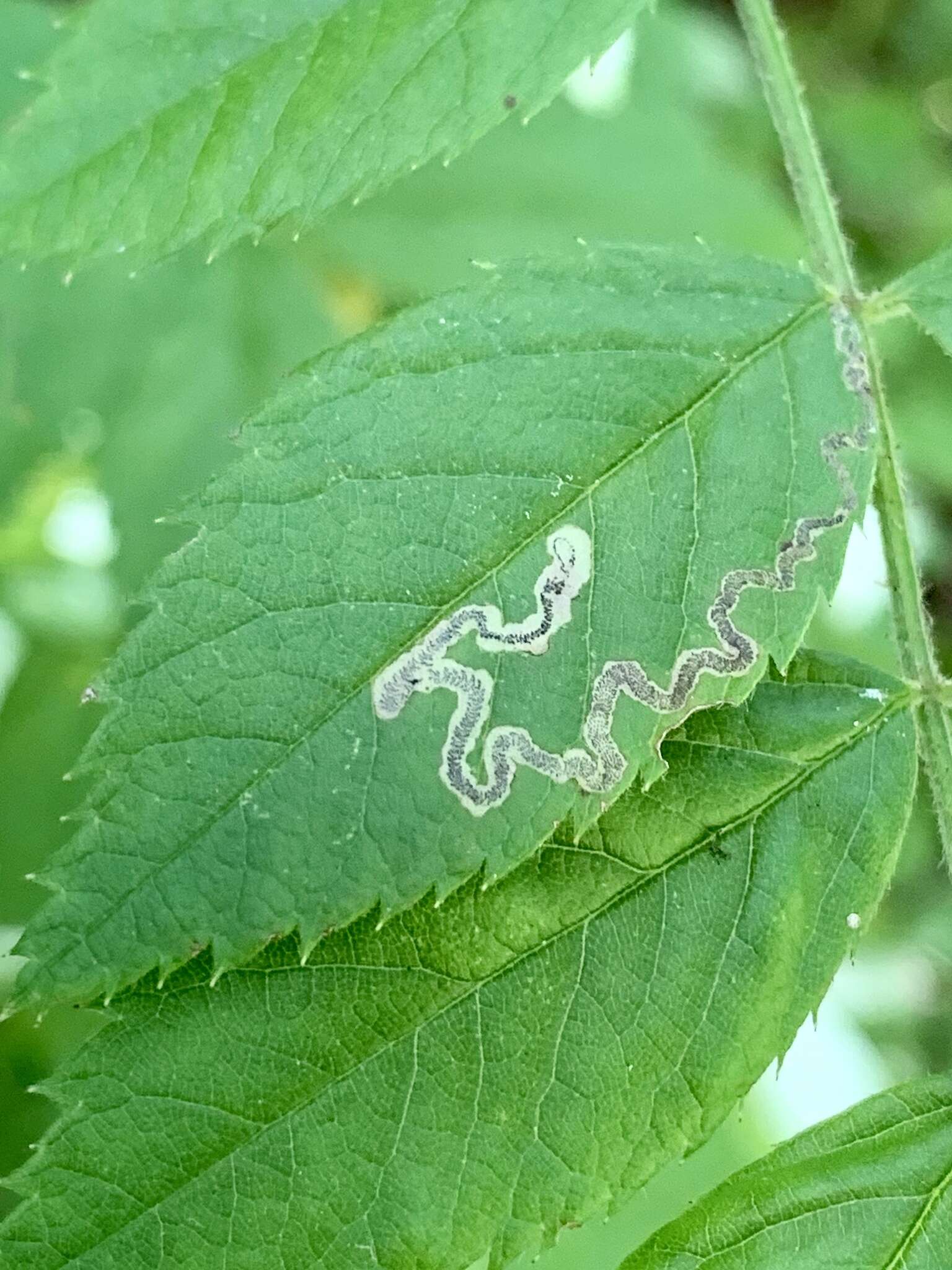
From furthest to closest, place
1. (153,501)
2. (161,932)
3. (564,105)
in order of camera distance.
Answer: (564,105), (153,501), (161,932)

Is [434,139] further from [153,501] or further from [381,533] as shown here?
[153,501]

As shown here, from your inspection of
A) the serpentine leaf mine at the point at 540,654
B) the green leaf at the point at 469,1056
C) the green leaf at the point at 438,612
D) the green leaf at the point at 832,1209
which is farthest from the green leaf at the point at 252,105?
the green leaf at the point at 832,1209

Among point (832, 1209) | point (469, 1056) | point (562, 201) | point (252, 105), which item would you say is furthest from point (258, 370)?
point (832, 1209)

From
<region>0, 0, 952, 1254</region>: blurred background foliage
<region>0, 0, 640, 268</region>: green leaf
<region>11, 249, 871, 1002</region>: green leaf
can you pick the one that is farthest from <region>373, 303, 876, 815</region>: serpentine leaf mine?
<region>0, 0, 952, 1254</region>: blurred background foliage

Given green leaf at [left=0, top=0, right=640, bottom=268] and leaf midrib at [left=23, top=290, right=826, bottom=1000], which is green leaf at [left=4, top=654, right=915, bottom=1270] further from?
green leaf at [left=0, top=0, right=640, bottom=268]

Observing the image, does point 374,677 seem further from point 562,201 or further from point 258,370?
point 562,201

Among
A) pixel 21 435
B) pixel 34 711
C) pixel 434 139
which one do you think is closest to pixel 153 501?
pixel 21 435
